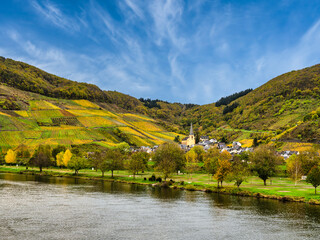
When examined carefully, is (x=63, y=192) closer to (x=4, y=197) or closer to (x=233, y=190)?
(x=4, y=197)

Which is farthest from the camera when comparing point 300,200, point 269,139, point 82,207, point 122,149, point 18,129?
point 269,139

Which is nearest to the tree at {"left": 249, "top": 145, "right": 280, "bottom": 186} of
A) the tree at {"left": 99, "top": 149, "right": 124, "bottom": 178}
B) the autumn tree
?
the tree at {"left": 99, "top": 149, "right": 124, "bottom": 178}

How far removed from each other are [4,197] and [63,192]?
12658mm

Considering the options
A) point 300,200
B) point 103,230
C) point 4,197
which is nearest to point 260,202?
point 300,200

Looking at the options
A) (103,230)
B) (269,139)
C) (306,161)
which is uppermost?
(269,139)

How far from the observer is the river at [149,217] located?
3375 cm

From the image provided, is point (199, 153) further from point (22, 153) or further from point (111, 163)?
point (22, 153)

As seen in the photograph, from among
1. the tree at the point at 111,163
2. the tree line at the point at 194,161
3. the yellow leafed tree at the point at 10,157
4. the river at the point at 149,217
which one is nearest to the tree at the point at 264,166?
the tree line at the point at 194,161

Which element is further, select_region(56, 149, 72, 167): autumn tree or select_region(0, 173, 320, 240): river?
select_region(56, 149, 72, 167): autumn tree

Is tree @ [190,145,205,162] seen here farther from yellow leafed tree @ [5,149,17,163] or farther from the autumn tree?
yellow leafed tree @ [5,149,17,163]

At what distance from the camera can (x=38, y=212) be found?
43406 millimetres

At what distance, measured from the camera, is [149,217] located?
137ft

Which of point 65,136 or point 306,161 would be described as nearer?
point 306,161

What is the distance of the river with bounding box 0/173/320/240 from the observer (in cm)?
3375
